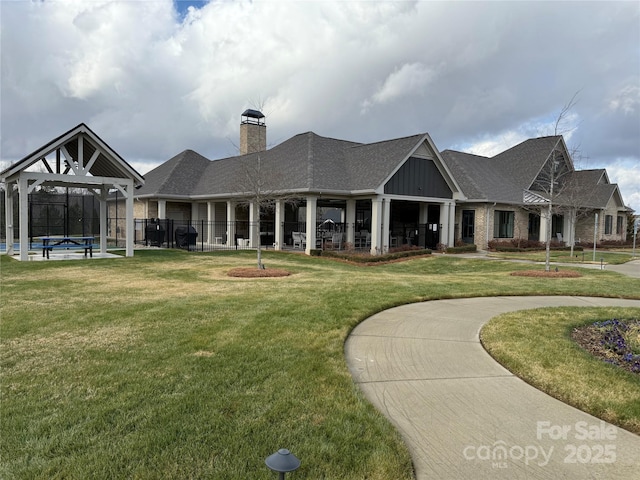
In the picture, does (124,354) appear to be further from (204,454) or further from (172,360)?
(204,454)

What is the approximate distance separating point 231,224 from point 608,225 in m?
31.3

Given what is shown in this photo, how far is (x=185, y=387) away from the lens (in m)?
4.26

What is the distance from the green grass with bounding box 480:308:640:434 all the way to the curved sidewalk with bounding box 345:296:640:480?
17 cm

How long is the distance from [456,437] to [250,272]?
9.93 meters

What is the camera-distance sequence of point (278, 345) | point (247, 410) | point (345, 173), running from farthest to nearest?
point (345, 173) → point (278, 345) → point (247, 410)

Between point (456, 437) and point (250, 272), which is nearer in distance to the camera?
point (456, 437)

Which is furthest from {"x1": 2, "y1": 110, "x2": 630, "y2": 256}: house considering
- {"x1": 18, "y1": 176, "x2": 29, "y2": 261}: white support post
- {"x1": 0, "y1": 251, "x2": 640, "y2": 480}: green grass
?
{"x1": 0, "y1": 251, "x2": 640, "y2": 480}: green grass

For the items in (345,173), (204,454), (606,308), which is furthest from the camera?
(345,173)

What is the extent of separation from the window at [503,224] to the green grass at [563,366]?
21.8 m

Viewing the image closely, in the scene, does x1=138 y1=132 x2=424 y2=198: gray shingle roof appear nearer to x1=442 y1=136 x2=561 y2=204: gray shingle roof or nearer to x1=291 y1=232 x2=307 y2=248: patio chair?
x1=291 y1=232 x2=307 y2=248: patio chair

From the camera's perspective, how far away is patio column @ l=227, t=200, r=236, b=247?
2700 centimetres

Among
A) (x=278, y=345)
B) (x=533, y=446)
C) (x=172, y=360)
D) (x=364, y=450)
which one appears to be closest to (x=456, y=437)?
A: (x=533, y=446)

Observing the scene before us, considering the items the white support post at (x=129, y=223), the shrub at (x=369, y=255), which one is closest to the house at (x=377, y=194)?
the shrub at (x=369, y=255)

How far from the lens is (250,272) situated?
12945mm
